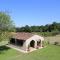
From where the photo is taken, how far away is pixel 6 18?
34.2 metres

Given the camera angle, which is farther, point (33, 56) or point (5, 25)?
point (5, 25)

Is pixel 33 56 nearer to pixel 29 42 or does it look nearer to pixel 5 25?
pixel 29 42

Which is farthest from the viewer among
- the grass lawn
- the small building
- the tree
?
the small building

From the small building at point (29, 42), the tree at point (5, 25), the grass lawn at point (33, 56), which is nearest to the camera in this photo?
the grass lawn at point (33, 56)

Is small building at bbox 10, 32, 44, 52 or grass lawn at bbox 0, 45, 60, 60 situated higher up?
small building at bbox 10, 32, 44, 52

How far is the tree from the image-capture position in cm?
3374

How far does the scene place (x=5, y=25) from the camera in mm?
34500

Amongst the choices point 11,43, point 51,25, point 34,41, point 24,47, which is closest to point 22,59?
point 24,47

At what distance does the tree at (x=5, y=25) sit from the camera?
111ft

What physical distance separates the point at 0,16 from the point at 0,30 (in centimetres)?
332

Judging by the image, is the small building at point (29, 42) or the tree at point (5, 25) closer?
the tree at point (5, 25)

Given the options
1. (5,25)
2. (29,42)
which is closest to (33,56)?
(29,42)

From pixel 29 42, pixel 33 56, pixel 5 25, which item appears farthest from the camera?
pixel 29 42

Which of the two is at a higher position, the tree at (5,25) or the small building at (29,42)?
the tree at (5,25)
